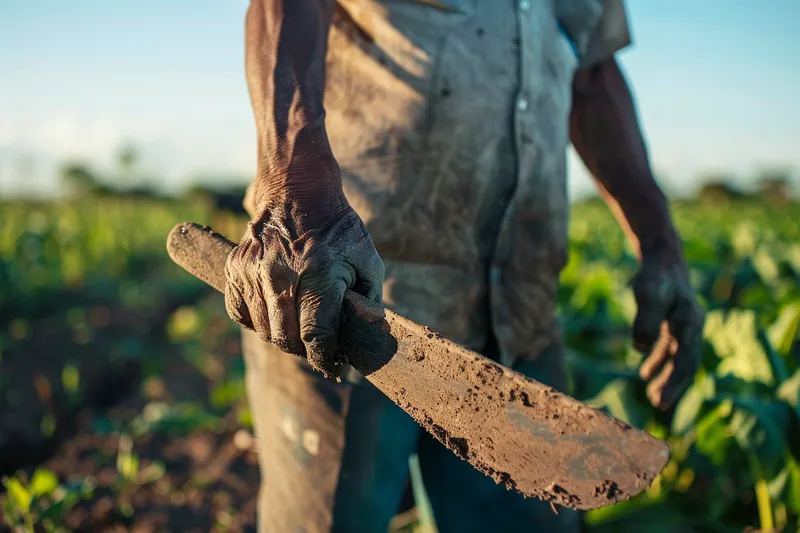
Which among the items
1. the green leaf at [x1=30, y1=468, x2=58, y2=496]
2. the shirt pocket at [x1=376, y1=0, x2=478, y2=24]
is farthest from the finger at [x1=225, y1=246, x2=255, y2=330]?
the green leaf at [x1=30, y1=468, x2=58, y2=496]

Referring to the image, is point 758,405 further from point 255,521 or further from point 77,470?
point 77,470

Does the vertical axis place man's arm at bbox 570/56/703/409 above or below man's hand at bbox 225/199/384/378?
below

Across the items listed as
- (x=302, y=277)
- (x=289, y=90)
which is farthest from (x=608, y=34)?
(x=302, y=277)

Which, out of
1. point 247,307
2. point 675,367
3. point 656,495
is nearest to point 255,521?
point 656,495

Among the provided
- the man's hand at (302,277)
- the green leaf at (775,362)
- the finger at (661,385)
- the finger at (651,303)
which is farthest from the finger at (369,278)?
the green leaf at (775,362)

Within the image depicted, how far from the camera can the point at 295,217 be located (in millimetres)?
1211

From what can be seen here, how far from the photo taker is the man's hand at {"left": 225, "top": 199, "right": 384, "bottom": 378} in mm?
1142

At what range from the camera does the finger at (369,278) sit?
1.21 m

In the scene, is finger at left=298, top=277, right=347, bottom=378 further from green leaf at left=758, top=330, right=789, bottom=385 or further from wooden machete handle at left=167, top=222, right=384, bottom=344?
green leaf at left=758, top=330, right=789, bottom=385

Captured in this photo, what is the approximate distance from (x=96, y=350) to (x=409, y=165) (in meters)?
4.97

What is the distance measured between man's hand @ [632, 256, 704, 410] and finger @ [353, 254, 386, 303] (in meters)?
0.98

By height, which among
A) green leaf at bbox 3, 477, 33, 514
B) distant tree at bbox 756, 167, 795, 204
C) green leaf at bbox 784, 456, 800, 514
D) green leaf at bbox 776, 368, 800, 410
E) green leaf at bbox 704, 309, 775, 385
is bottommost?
distant tree at bbox 756, 167, 795, 204

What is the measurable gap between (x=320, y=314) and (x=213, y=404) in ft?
12.1

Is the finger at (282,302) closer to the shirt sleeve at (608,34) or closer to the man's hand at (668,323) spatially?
the man's hand at (668,323)
